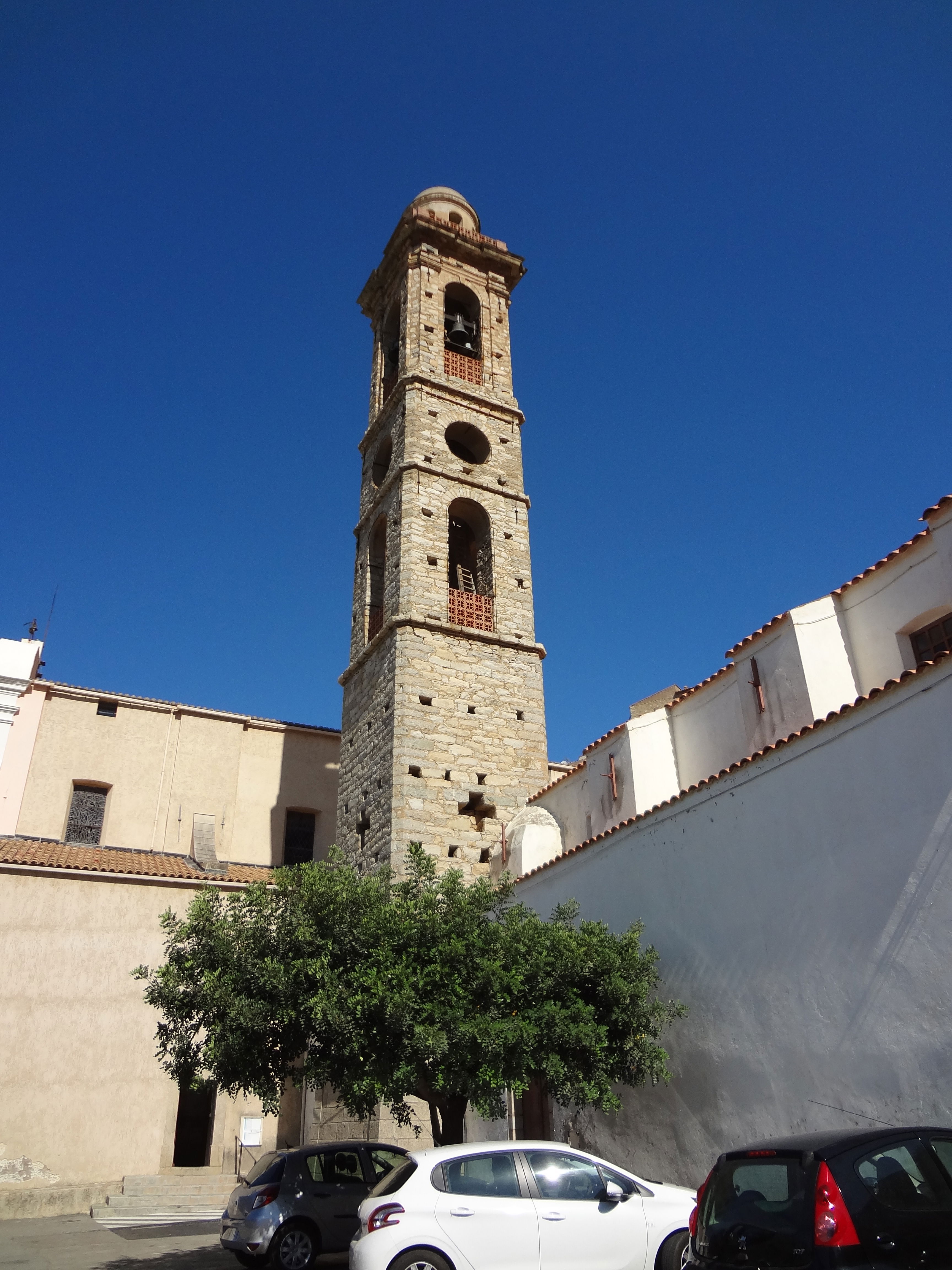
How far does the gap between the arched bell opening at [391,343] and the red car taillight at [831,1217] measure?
67.8 ft

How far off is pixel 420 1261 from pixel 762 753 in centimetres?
578

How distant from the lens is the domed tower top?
989 inches

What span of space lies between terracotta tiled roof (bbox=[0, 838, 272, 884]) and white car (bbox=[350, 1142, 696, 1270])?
8.80 metres

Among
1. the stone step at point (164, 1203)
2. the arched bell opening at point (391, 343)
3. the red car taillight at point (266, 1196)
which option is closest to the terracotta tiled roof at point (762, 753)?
the red car taillight at point (266, 1196)

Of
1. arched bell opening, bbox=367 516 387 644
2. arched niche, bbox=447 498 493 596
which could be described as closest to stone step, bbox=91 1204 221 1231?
arched bell opening, bbox=367 516 387 644

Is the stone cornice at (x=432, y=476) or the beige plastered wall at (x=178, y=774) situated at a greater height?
the stone cornice at (x=432, y=476)

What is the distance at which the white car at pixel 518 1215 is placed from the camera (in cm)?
627

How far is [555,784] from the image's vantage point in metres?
16.3

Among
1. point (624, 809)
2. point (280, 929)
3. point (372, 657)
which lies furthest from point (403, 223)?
point (280, 929)

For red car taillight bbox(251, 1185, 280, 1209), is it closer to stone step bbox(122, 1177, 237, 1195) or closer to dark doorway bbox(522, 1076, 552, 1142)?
dark doorway bbox(522, 1076, 552, 1142)

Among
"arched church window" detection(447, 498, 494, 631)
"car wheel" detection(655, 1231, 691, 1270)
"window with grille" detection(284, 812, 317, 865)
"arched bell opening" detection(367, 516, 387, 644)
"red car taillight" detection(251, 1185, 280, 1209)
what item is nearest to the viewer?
"car wheel" detection(655, 1231, 691, 1270)

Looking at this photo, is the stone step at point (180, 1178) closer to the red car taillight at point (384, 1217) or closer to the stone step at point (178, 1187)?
the stone step at point (178, 1187)

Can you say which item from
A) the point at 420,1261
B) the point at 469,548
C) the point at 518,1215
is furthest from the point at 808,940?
the point at 469,548

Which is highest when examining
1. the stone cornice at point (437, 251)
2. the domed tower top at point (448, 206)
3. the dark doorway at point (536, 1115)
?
the domed tower top at point (448, 206)
